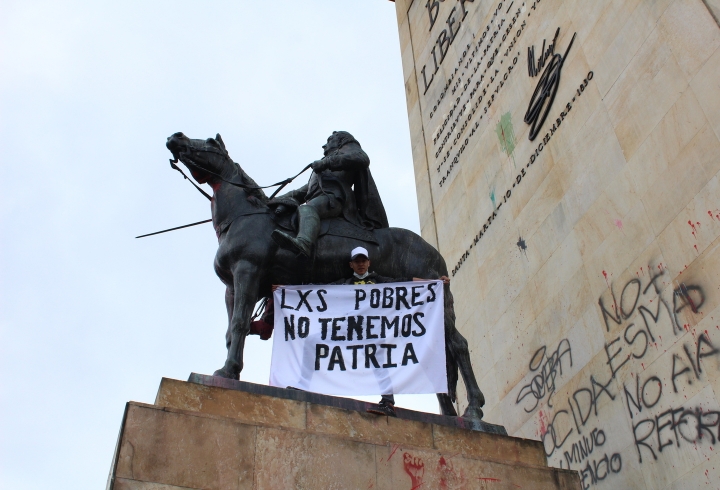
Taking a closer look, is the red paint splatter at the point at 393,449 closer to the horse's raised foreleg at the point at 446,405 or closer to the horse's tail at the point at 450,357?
the horse's raised foreleg at the point at 446,405

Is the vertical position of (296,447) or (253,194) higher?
(253,194)

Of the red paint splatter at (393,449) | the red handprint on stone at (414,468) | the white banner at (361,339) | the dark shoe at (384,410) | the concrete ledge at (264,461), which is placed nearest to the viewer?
the concrete ledge at (264,461)

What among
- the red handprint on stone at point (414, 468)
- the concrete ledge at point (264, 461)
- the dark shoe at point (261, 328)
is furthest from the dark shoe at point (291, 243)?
the red handprint on stone at point (414, 468)

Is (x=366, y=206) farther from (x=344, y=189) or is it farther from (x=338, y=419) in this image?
(x=338, y=419)

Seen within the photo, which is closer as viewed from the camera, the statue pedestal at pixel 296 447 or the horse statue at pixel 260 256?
the statue pedestal at pixel 296 447

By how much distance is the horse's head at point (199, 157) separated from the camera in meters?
9.74

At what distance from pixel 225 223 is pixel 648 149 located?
550cm

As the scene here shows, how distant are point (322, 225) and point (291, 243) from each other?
845 millimetres

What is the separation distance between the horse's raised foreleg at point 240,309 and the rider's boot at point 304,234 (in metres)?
0.44

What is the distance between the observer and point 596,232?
11422 mm

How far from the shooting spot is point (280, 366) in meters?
8.57

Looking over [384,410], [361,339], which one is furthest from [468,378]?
[384,410]

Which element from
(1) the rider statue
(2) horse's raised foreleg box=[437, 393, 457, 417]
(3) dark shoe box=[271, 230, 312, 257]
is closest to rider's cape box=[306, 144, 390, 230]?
(1) the rider statue

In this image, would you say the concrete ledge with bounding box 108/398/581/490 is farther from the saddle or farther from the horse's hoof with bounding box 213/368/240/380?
the saddle
